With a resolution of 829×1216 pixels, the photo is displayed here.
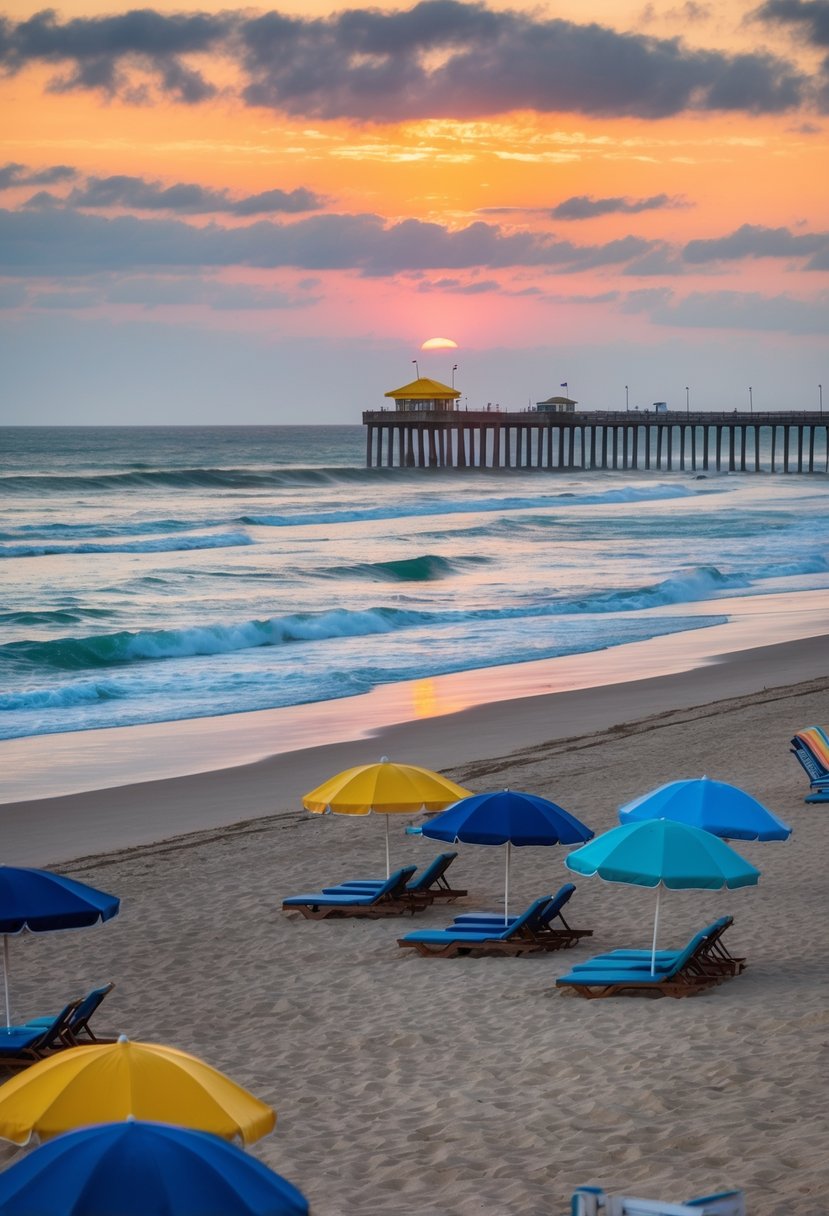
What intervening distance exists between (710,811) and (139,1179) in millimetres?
6211

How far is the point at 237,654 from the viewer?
24672 millimetres

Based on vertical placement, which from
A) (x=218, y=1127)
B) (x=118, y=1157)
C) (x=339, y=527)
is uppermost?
(x=118, y=1157)

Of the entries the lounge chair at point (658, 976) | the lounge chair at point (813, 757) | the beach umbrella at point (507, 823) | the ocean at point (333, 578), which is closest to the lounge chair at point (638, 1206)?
the lounge chair at point (658, 976)

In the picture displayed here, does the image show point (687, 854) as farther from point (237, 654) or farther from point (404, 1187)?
point (237, 654)

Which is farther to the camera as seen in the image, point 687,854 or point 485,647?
point 485,647

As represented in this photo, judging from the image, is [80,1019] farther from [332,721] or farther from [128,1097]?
[332,721]

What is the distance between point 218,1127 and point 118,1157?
2.84 ft

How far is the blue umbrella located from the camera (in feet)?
11.5

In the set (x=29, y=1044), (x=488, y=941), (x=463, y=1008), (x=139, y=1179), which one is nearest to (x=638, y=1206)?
(x=139, y=1179)

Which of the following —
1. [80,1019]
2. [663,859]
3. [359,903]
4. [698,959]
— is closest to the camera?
[80,1019]

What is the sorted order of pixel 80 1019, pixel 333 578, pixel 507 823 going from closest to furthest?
1. pixel 80 1019
2. pixel 507 823
3. pixel 333 578

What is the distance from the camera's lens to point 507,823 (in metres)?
9.44

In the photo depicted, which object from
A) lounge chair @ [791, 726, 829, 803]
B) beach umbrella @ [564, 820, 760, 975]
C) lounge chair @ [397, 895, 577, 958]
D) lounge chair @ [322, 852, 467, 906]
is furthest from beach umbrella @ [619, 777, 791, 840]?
lounge chair @ [791, 726, 829, 803]

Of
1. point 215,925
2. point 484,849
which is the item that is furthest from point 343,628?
point 215,925
